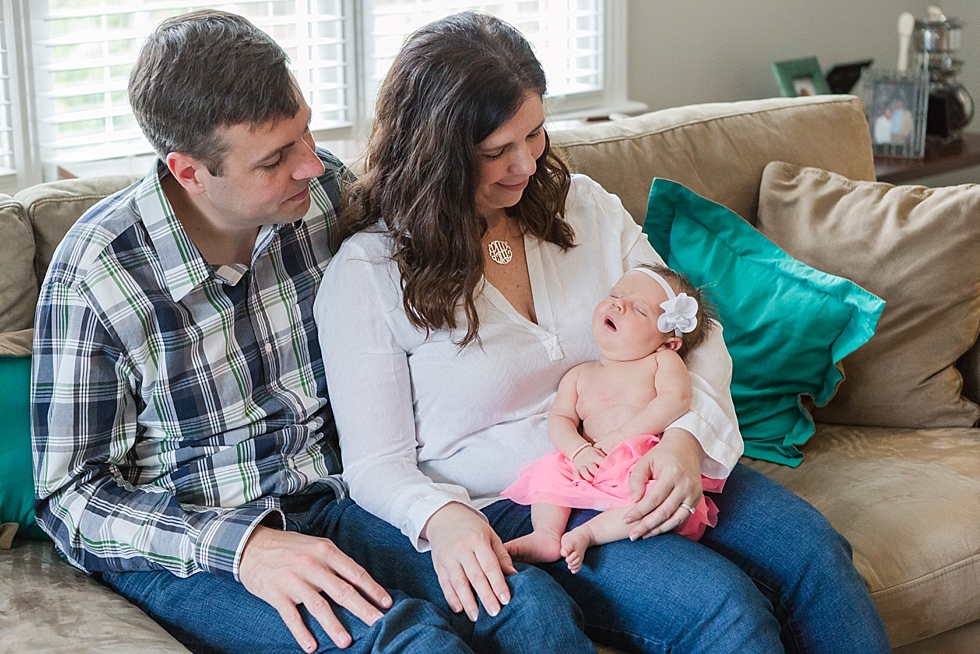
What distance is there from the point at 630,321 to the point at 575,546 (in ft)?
1.10

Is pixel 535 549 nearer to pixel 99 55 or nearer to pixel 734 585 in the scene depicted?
pixel 734 585

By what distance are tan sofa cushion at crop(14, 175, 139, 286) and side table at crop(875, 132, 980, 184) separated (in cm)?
210

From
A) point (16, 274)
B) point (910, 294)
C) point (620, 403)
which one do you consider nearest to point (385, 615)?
point (620, 403)

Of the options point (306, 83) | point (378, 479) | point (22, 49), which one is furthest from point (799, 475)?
point (22, 49)

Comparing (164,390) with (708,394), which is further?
(708,394)

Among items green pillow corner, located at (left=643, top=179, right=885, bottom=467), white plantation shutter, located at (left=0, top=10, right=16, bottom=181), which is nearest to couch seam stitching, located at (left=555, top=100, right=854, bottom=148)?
green pillow corner, located at (left=643, top=179, right=885, bottom=467)

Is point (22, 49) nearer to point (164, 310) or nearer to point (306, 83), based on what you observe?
point (306, 83)

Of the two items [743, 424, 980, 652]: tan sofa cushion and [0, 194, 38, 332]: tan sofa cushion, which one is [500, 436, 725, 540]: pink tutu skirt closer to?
[743, 424, 980, 652]: tan sofa cushion

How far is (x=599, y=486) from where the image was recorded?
1.37 meters

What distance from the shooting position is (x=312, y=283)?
1.51 metres

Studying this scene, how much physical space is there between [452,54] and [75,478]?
2.38 feet

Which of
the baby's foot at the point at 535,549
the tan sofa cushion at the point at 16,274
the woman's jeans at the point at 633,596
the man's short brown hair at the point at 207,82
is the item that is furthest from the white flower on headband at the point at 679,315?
the tan sofa cushion at the point at 16,274

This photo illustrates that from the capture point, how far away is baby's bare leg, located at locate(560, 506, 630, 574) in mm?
1306

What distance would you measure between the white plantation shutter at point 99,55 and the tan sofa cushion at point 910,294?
142cm
